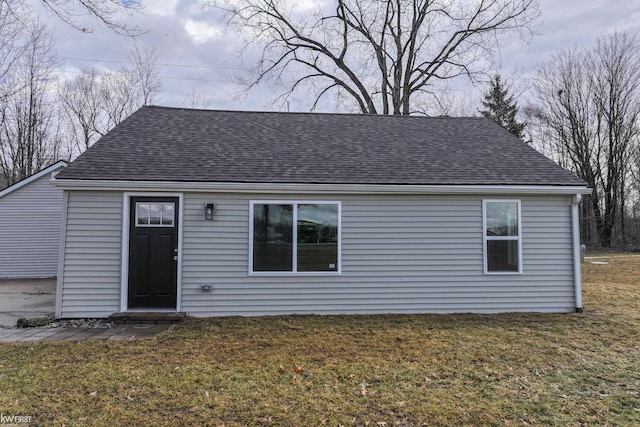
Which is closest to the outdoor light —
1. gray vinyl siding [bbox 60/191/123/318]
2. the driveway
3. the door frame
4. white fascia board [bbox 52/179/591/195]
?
white fascia board [bbox 52/179/591/195]

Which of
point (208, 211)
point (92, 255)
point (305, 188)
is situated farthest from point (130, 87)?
point (305, 188)

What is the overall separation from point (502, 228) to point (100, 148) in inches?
302

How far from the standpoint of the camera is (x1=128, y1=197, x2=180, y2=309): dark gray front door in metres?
6.47

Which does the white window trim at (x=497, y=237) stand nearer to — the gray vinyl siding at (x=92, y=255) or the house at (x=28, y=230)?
the gray vinyl siding at (x=92, y=255)

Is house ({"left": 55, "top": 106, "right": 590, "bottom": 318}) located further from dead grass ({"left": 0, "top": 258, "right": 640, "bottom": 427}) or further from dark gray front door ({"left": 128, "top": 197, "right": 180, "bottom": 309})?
dead grass ({"left": 0, "top": 258, "right": 640, "bottom": 427})

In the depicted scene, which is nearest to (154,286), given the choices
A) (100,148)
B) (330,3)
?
(100,148)

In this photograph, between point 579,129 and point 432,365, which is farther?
point 579,129

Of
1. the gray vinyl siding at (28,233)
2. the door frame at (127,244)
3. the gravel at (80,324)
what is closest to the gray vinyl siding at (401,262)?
the door frame at (127,244)

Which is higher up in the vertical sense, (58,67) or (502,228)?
(58,67)

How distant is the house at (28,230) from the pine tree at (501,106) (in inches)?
955

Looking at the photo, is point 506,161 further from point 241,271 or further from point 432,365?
point 241,271

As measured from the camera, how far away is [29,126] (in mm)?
19594

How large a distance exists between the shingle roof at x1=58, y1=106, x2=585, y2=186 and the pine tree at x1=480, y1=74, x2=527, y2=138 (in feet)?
55.4

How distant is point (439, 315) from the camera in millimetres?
6652
